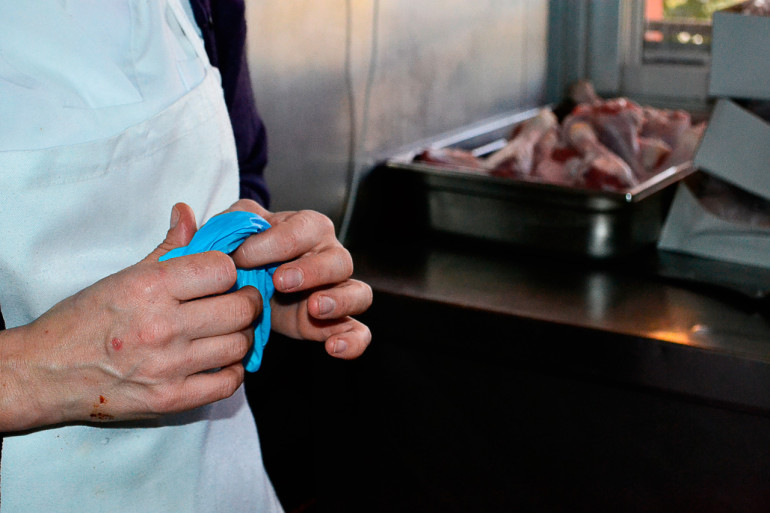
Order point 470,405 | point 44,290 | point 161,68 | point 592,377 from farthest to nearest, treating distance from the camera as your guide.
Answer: point 470,405 < point 592,377 < point 161,68 < point 44,290

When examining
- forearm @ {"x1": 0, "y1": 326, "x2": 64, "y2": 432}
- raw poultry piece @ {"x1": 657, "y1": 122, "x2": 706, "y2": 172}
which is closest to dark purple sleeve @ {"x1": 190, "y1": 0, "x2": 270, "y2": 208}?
forearm @ {"x1": 0, "y1": 326, "x2": 64, "y2": 432}

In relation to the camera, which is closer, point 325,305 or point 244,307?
point 244,307

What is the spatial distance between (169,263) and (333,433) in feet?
3.34

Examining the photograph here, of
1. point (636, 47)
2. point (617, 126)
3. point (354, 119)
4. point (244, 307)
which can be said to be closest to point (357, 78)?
point (354, 119)

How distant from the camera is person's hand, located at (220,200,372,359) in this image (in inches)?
30.6

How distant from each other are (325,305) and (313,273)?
40 millimetres

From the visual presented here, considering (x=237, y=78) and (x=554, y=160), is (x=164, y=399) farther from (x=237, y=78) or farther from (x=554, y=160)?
(x=554, y=160)

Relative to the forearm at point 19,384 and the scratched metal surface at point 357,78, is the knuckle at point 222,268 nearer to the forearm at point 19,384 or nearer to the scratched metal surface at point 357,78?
the forearm at point 19,384

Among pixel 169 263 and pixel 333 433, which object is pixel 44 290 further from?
pixel 333 433

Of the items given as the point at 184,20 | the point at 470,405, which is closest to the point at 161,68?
the point at 184,20

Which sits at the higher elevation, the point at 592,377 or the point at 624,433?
the point at 592,377

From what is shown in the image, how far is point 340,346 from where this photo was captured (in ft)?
2.77

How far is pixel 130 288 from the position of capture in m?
0.66

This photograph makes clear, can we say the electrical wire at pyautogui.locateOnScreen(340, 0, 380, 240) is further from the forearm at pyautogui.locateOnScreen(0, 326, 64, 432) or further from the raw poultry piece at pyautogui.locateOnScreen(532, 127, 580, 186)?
the forearm at pyautogui.locateOnScreen(0, 326, 64, 432)
